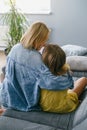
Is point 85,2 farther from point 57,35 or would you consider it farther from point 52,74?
point 52,74

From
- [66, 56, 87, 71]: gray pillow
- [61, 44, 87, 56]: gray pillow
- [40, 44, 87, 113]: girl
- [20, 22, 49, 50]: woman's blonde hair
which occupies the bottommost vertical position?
[61, 44, 87, 56]: gray pillow

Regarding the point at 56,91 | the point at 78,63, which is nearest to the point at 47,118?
A: the point at 56,91

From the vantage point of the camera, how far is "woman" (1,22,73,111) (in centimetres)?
175

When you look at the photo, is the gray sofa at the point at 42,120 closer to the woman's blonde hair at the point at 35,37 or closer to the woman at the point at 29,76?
the woman at the point at 29,76

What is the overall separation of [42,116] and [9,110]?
0.28 meters

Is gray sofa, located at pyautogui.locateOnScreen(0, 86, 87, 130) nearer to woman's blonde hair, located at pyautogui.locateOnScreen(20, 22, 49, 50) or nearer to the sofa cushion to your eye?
the sofa cushion

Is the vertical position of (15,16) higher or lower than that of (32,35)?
lower

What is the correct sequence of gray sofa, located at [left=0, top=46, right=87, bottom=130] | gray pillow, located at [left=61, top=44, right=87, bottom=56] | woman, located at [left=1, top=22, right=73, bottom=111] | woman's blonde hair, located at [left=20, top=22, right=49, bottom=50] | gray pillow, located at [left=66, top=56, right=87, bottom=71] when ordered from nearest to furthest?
gray sofa, located at [left=0, top=46, right=87, bottom=130]
woman, located at [left=1, top=22, right=73, bottom=111]
woman's blonde hair, located at [left=20, top=22, right=49, bottom=50]
gray pillow, located at [left=66, top=56, right=87, bottom=71]
gray pillow, located at [left=61, top=44, right=87, bottom=56]

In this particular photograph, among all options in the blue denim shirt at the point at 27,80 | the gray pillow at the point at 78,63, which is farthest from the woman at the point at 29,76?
the gray pillow at the point at 78,63

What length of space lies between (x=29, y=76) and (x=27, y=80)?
0.12 feet

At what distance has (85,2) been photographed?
13.1 feet

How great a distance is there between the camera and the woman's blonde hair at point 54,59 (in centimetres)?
178

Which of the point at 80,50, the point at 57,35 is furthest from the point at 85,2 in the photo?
the point at 80,50

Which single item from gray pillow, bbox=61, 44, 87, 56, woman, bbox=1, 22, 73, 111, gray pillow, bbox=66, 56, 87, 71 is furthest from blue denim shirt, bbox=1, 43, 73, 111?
gray pillow, bbox=61, 44, 87, 56
